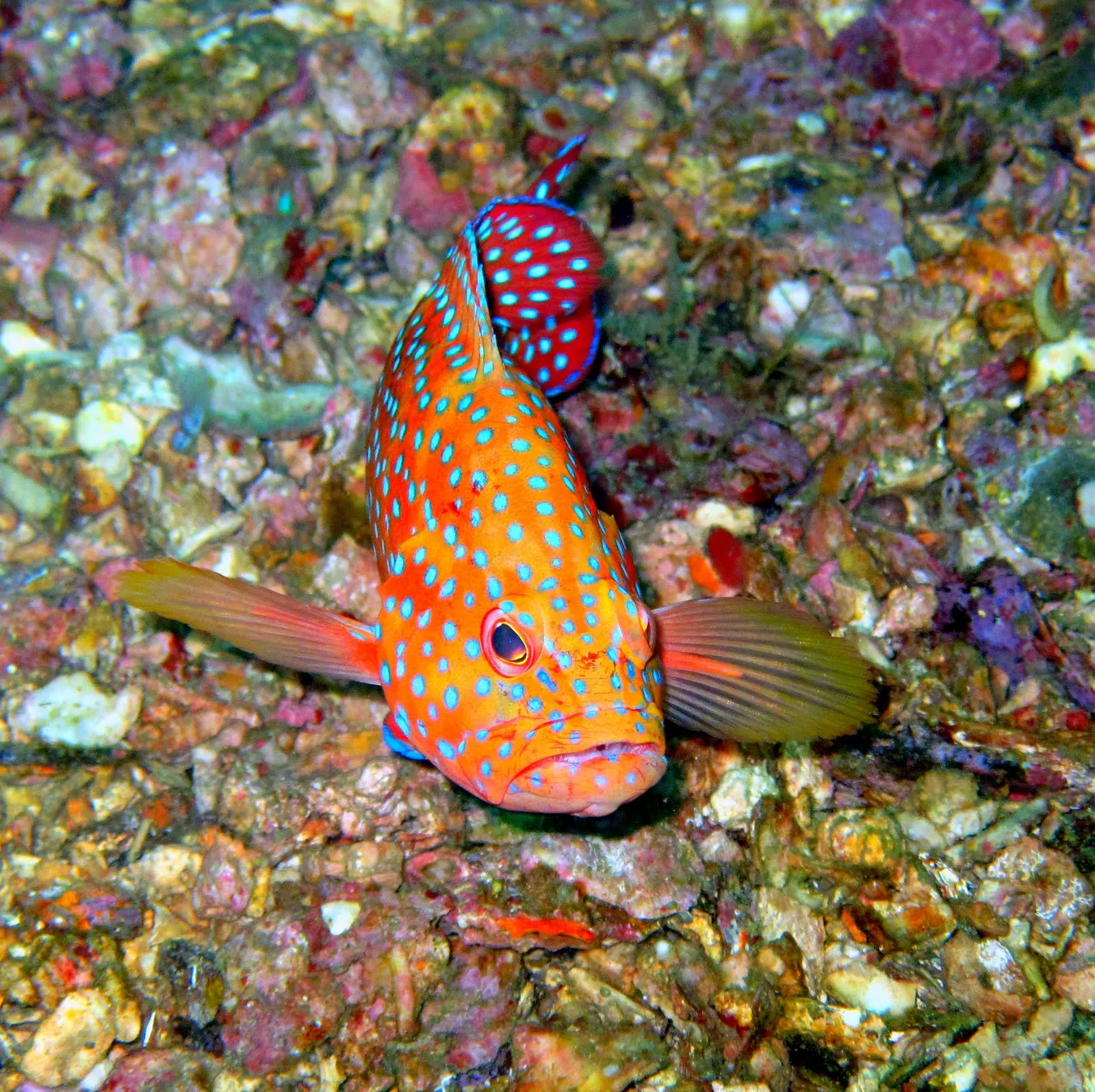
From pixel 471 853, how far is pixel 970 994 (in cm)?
248

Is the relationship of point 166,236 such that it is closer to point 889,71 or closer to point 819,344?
point 819,344

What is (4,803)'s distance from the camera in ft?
15.1

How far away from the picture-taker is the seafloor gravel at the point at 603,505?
3906 mm

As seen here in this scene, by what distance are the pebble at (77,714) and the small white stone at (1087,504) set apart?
579cm

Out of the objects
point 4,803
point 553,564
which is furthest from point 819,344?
point 4,803

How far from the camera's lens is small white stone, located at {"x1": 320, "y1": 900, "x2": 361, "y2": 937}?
13.3 ft

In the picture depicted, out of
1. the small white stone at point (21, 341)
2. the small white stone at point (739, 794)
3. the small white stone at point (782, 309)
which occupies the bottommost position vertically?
the small white stone at point (739, 794)

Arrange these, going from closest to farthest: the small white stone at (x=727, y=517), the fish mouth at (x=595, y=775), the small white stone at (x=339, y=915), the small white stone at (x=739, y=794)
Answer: the fish mouth at (x=595, y=775) < the small white stone at (x=339, y=915) < the small white stone at (x=739, y=794) < the small white stone at (x=727, y=517)

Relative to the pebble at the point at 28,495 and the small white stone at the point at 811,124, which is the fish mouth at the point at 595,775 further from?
the small white stone at the point at 811,124

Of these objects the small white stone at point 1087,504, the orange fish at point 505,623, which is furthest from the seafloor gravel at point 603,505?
the orange fish at point 505,623

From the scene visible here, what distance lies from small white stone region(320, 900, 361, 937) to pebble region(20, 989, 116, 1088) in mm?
1077

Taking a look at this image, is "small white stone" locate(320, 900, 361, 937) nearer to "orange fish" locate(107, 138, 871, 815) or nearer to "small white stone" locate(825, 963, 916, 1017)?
"orange fish" locate(107, 138, 871, 815)

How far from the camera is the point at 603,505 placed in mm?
5254

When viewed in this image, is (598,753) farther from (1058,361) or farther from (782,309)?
(1058,361)
